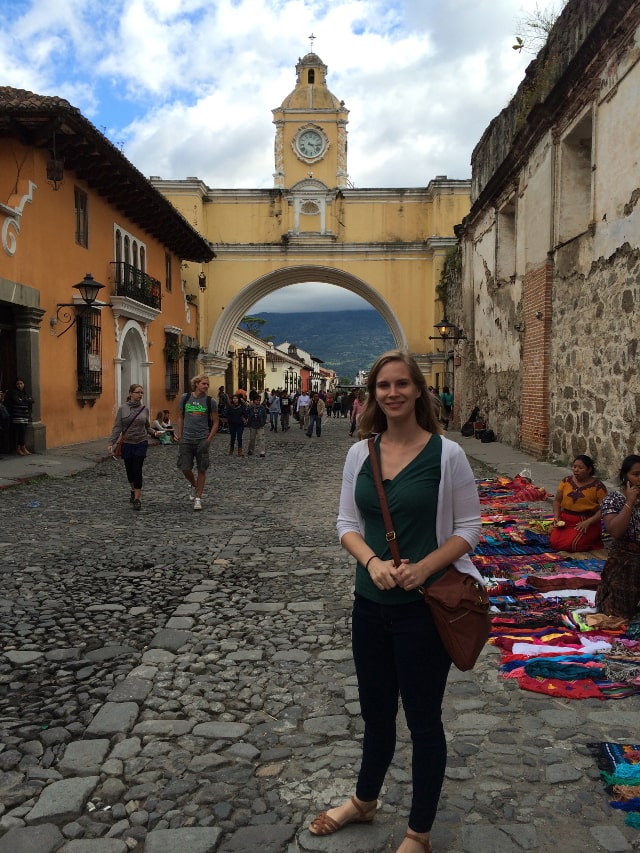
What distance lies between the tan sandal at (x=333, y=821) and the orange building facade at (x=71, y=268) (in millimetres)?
11626

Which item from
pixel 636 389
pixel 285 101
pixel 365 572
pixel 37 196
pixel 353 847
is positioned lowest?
pixel 353 847

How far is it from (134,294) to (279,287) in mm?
12602

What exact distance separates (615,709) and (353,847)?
1.56 metres

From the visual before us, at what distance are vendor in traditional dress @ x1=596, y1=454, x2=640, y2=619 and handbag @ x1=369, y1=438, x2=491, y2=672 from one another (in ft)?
8.39

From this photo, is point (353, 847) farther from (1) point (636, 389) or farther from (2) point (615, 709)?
(1) point (636, 389)

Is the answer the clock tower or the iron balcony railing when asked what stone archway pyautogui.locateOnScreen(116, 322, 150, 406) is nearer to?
the iron balcony railing

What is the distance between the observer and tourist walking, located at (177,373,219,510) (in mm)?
8703

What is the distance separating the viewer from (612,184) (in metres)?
8.82

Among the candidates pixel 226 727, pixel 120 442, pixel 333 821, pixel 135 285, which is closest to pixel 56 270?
pixel 135 285

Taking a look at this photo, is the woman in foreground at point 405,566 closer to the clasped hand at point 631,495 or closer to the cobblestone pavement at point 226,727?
the cobblestone pavement at point 226,727

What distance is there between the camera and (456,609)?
7.25 feet

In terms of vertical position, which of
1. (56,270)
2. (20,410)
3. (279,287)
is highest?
(279,287)

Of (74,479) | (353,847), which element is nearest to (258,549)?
(353,847)

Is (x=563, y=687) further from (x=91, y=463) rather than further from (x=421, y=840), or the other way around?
(x=91, y=463)
